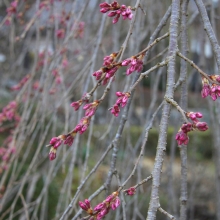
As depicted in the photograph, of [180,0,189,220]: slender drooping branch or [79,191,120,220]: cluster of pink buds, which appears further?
[180,0,189,220]: slender drooping branch

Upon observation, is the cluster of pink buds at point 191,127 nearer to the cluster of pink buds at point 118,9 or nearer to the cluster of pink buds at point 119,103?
the cluster of pink buds at point 119,103

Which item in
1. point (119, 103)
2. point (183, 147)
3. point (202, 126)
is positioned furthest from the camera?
point (183, 147)

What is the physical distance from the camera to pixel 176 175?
203 inches

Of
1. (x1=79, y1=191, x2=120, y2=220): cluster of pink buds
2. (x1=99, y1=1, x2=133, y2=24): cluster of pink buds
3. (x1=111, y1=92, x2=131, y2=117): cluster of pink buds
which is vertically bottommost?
(x1=79, y1=191, x2=120, y2=220): cluster of pink buds

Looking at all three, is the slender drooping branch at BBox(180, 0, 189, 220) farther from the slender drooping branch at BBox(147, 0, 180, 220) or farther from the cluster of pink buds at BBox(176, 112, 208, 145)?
the cluster of pink buds at BBox(176, 112, 208, 145)

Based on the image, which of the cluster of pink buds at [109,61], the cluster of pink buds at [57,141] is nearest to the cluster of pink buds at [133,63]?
the cluster of pink buds at [109,61]

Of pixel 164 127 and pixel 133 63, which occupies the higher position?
pixel 133 63

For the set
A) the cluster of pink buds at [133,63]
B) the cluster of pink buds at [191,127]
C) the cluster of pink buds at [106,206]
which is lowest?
the cluster of pink buds at [106,206]

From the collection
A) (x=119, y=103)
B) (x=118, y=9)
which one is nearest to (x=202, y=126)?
(x=119, y=103)

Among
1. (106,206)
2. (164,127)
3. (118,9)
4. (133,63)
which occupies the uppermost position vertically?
(118,9)

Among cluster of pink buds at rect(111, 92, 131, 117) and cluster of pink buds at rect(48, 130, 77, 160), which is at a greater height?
cluster of pink buds at rect(111, 92, 131, 117)

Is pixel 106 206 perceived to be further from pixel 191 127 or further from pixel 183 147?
pixel 183 147

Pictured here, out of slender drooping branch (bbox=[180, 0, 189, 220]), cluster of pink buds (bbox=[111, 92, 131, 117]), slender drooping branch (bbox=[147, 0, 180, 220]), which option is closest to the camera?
slender drooping branch (bbox=[147, 0, 180, 220])

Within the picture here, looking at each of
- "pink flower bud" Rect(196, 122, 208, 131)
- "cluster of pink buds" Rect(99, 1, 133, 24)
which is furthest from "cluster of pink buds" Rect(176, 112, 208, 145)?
"cluster of pink buds" Rect(99, 1, 133, 24)
